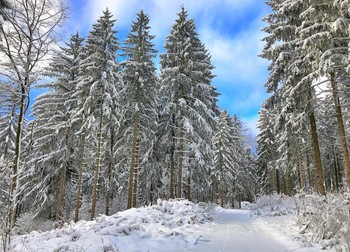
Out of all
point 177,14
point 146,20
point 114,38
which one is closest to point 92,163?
point 114,38

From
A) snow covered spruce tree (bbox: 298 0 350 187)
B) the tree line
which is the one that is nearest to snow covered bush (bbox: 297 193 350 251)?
the tree line

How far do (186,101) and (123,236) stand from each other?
1363cm

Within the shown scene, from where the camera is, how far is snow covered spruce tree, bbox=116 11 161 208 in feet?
61.0

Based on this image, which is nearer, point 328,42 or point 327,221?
point 327,221

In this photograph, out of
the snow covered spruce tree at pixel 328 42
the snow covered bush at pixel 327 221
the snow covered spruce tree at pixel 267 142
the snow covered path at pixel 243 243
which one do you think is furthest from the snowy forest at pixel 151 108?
the snow covered spruce tree at pixel 267 142

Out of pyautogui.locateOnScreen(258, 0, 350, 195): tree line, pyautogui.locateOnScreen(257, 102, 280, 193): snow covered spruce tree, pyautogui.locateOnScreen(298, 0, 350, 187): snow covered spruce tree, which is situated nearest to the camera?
pyautogui.locateOnScreen(298, 0, 350, 187): snow covered spruce tree

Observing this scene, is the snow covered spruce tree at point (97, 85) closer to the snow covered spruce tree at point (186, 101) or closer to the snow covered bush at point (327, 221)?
the snow covered spruce tree at point (186, 101)

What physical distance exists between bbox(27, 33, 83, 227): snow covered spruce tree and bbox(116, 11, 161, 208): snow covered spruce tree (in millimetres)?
3718

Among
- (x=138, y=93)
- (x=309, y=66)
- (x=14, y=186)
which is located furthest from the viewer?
(x=138, y=93)

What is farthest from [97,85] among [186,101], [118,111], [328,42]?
[328,42]

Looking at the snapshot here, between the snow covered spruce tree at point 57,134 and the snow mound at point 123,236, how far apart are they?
11653mm

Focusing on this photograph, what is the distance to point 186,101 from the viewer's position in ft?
63.9

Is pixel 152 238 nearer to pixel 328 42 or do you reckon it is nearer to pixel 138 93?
pixel 328 42

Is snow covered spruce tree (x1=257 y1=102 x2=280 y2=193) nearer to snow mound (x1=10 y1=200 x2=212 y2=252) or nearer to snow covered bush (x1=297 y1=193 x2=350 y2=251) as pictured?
snow covered bush (x1=297 y1=193 x2=350 y2=251)
